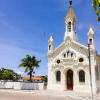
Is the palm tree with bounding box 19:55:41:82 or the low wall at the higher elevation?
the palm tree with bounding box 19:55:41:82

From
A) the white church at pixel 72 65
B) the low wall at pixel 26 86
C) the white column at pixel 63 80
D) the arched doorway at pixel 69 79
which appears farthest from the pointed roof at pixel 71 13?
the low wall at pixel 26 86

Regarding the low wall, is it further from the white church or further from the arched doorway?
the arched doorway

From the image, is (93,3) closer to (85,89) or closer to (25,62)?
(85,89)

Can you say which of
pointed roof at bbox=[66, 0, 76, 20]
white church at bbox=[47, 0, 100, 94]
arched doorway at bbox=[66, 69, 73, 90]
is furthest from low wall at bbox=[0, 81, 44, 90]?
pointed roof at bbox=[66, 0, 76, 20]

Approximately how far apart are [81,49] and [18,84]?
15.0 metres

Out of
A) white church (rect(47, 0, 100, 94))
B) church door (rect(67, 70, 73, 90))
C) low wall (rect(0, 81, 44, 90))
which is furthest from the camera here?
low wall (rect(0, 81, 44, 90))

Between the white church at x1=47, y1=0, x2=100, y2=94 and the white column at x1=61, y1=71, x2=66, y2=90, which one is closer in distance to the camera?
the white church at x1=47, y1=0, x2=100, y2=94

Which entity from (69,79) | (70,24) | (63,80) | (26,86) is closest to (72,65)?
(69,79)

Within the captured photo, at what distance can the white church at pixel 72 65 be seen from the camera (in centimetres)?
3806

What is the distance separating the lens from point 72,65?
1565 inches

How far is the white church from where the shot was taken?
38.1 metres

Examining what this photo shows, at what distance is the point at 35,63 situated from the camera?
47.7 meters

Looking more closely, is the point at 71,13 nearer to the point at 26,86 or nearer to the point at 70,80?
the point at 70,80

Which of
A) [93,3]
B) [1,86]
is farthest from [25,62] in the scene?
[93,3]
